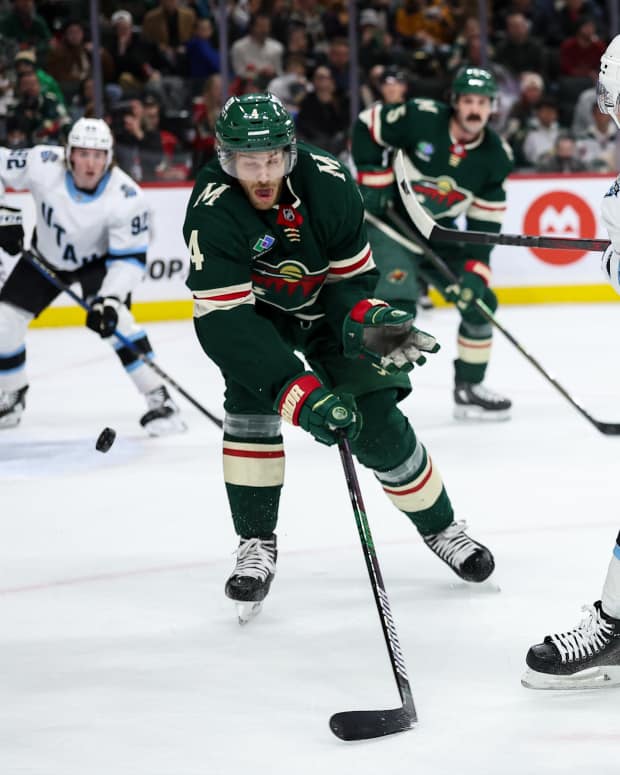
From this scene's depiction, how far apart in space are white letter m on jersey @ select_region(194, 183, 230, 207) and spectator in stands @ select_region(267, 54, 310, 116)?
5403 millimetres

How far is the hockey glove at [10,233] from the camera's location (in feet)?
14.3

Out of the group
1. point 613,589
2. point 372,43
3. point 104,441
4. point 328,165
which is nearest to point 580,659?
point 613,589

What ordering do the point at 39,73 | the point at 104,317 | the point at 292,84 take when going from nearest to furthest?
the point at 104,317 → the point at 39,73 → the point at 292,84

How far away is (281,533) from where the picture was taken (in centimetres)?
335

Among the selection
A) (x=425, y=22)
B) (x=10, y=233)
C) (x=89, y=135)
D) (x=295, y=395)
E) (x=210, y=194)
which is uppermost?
(x=210, y=194)

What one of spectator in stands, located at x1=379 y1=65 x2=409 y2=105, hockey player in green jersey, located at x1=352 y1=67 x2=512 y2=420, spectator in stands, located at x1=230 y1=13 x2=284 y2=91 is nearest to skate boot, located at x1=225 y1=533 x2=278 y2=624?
hockey player in green jersey, located at x1=352 y1=67 x2=512 y2=420

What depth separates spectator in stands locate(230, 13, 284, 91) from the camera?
25.0ft

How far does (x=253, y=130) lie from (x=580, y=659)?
3.50ft

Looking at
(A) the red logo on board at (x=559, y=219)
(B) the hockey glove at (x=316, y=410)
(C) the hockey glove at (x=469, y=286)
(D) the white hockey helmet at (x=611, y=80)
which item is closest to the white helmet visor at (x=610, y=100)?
(D) the white hockey helmet at (x=611, y=80)

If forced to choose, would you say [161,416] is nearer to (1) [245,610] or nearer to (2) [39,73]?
(1) [245,610]

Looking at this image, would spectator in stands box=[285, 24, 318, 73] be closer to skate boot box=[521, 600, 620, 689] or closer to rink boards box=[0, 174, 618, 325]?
rink boards box=[0, 174, 618, 325]

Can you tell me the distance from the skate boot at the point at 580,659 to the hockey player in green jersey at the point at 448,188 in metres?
2.45

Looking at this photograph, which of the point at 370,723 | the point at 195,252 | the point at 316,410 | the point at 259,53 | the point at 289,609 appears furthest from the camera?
the point at 259,53

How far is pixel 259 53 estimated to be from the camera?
7781 mm
